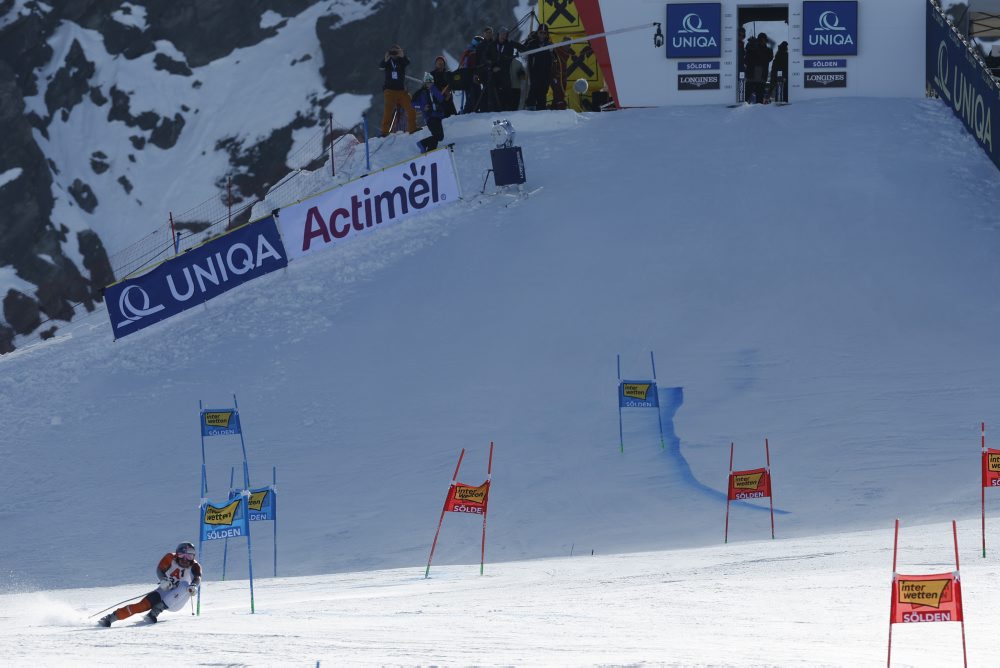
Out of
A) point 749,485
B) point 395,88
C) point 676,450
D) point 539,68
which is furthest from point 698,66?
point 749,485

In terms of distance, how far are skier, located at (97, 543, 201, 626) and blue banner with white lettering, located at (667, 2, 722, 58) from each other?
14555 millimetres

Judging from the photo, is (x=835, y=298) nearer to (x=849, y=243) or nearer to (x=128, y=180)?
(x=849, y=243)

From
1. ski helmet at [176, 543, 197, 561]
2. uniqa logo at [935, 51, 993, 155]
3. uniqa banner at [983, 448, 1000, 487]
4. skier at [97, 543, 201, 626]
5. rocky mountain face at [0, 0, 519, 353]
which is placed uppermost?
uniqa logo at [935, 51, 993, 155]

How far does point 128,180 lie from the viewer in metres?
66.3

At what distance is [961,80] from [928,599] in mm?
15274

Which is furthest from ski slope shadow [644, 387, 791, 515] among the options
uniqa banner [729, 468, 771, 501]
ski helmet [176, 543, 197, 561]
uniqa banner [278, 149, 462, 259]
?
uniqa banner [278, 149, 462, 259]

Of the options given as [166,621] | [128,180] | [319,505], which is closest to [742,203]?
[319,505]

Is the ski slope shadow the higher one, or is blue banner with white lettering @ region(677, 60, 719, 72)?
blue banner with white lettering @ region(677, 60, 719, 72)

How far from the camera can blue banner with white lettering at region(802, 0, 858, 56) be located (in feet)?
74.8

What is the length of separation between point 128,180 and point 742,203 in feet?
166

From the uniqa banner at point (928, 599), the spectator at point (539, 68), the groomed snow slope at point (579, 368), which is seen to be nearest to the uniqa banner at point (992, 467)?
the groomed snow slope at point (579, 368)

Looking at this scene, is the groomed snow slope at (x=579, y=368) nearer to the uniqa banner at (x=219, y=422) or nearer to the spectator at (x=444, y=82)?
the uniqa banner at (x=219, y=422)

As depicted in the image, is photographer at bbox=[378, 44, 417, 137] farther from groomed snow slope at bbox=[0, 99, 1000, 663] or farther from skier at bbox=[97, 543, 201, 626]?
skier at bbox=[97, 543, 201, 626]

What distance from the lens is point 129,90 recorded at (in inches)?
2739
